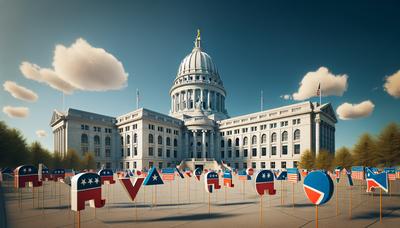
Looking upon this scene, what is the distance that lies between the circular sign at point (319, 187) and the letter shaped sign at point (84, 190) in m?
8.63

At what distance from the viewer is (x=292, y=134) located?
220ft

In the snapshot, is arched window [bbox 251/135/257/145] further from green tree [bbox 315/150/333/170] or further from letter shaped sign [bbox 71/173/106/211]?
letter shaped sign [bbox 71/173/106/211]

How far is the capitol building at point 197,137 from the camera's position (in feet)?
218

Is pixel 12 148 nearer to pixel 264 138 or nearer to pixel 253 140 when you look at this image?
pixel 253 140

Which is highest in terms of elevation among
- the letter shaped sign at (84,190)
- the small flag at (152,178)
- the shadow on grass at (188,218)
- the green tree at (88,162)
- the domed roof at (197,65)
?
the domed roof at (197,65)

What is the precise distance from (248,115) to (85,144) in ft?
203

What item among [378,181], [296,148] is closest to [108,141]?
[296,148]

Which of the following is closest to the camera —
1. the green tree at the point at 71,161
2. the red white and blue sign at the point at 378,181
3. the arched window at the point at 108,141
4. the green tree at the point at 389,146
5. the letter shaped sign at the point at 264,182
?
the letter shaped sign at the point at 264,182

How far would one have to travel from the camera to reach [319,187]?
25.9 ft

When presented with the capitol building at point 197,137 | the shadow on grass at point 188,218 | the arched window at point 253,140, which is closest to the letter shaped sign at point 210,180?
the shadow on grass at point 188,218

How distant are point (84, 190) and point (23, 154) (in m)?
47.1

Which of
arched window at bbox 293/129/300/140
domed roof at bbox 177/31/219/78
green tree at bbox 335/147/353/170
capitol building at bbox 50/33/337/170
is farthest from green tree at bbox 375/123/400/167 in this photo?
domed roof at bbox 177/31/219/78

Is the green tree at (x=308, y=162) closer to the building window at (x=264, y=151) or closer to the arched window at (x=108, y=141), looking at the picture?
the building window at (x=264, y=151)

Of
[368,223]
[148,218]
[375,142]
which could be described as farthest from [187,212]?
[375,142]
